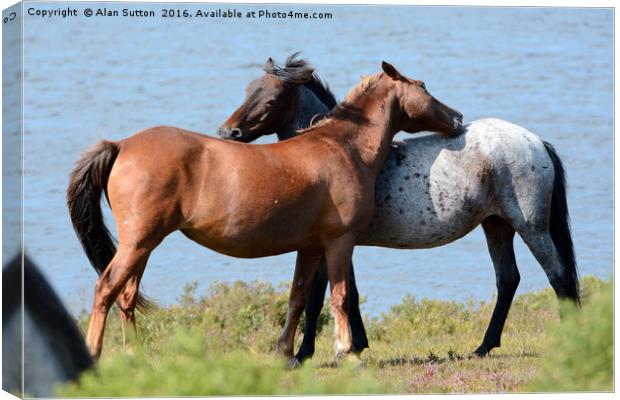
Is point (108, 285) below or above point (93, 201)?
below

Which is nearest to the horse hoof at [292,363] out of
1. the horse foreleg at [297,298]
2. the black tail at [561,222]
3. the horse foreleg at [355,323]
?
the horse foreleg at [297,298]

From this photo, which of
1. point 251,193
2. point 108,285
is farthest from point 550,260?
point 108,285

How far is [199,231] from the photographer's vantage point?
7.67 m

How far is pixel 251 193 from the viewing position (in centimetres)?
775

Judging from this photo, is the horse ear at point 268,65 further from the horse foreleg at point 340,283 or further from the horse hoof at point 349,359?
the horse hoof at point 349,359

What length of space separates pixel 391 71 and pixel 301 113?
868 millimetres

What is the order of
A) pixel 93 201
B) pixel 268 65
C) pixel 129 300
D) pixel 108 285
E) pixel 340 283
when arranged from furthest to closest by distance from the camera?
1. pixel 268 65
2. pixel 340 283
3. pixel 129 300
4. pixel 93 201
5. pixel 108 285

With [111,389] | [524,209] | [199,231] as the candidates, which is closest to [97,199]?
[199,231]

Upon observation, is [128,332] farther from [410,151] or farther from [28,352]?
[410,151]

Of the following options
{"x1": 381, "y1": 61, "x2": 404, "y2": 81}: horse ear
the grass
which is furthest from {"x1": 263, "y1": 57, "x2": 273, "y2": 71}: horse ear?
the grass

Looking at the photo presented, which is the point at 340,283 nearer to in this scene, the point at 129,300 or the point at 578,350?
the point at 129,300

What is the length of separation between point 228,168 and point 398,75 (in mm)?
1803

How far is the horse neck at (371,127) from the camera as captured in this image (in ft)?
28.5

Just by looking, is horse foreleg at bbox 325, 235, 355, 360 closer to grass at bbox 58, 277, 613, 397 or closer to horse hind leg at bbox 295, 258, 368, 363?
grass at bbox 58, 277, 613, 397
